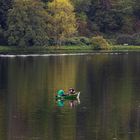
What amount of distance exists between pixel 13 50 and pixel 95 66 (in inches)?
1423

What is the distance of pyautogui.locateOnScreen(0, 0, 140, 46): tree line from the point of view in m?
115

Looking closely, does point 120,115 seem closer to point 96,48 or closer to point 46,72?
point 46,72

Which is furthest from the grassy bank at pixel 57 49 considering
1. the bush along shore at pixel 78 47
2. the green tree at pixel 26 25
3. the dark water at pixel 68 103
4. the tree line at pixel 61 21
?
the dark water at pixel 68 103

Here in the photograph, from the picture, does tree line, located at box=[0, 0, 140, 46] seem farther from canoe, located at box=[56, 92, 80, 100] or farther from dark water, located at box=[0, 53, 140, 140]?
canoe, located at box=[56, 92, 80, 100]

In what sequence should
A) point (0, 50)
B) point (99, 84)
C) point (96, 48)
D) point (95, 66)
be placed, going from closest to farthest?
point (99, 84) < point (95, 66) < point (0, 50) < point (96, 48)

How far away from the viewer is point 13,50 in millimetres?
114375

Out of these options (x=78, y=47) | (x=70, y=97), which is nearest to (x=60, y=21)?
(x=78, y=47)

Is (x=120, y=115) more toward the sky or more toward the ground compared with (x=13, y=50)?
more toward the ground

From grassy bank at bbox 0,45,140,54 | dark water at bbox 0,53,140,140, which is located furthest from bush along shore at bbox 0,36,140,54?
dark water at bbox 0,53,140,140

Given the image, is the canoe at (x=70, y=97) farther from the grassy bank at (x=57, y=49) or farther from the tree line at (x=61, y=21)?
the tree line at (x=61, y=21)

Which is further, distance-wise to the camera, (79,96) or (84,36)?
(84,36)

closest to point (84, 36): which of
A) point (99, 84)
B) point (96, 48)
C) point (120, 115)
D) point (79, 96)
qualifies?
point (96, 48)

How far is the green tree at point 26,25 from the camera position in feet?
376

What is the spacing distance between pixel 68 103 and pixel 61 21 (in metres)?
71.2
